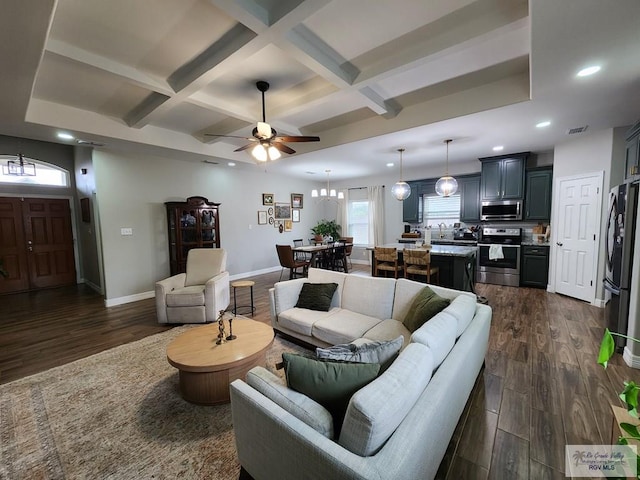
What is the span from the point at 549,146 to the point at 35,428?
748 centimetres

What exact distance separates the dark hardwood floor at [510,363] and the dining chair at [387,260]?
4.96ft

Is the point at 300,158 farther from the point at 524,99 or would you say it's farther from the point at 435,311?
the point at 435,311

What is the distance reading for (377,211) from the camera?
788 centimetres

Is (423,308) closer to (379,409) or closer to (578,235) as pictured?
(379,409)

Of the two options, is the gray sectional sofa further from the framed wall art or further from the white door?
the framed wall art

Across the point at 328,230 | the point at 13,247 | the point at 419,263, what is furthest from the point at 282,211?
the point at 13,247

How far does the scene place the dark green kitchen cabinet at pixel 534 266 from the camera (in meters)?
4.99

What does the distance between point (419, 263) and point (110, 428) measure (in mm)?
3845

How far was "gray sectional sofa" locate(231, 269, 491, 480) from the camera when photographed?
98 cm

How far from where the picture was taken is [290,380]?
4.22 feet

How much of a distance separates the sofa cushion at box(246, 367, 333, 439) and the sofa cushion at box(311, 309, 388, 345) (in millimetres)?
1096

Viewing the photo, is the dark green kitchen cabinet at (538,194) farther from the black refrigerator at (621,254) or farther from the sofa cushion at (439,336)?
the sofa cushion at (439,336)

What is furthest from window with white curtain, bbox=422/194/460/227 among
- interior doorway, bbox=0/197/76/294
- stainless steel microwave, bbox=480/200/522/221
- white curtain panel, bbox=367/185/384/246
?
interior doorway, bbox=0/197/76/294

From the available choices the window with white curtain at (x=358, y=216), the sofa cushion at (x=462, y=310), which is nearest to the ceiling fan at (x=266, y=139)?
the sofa cushion at (x=462, y=310)
